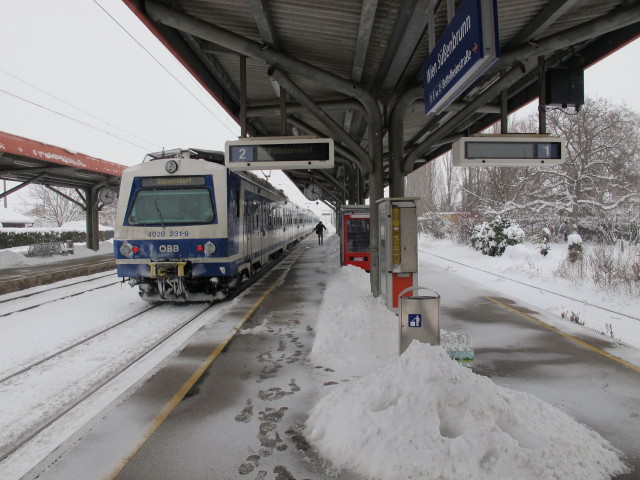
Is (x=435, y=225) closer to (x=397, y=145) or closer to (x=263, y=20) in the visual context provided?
(x=397, y=145)

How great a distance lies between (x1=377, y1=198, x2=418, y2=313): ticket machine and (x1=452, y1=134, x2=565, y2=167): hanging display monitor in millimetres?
1275

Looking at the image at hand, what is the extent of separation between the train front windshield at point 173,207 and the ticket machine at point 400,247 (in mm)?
3710

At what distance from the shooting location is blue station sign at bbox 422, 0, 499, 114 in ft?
10.1

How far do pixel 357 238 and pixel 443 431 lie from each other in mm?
10674

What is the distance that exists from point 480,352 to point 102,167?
17932 mm

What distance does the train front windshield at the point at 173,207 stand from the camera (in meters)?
8.77

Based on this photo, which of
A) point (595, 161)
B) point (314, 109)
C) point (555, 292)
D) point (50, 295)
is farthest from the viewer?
point (595, 161)

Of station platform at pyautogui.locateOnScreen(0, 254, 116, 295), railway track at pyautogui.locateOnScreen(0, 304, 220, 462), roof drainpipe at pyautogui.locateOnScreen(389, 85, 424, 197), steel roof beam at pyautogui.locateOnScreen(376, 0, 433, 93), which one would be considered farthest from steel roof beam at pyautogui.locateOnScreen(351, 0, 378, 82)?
station platform at pyautogui.locateOnScreen(0, 254, 116, 295)

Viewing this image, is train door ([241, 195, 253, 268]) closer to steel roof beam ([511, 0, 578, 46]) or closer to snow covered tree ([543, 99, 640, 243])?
steel roof beam ([511, 0, 578, 46])

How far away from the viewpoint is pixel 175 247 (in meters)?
8.62

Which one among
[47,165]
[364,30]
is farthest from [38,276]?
[364,30]

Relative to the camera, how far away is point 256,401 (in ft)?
13.9

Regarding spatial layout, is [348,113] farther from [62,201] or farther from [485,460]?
[62,201]

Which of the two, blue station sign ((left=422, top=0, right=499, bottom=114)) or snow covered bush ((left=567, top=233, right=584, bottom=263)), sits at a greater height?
blue station sign ((left=422, top=0, right=499, bottom=114))
